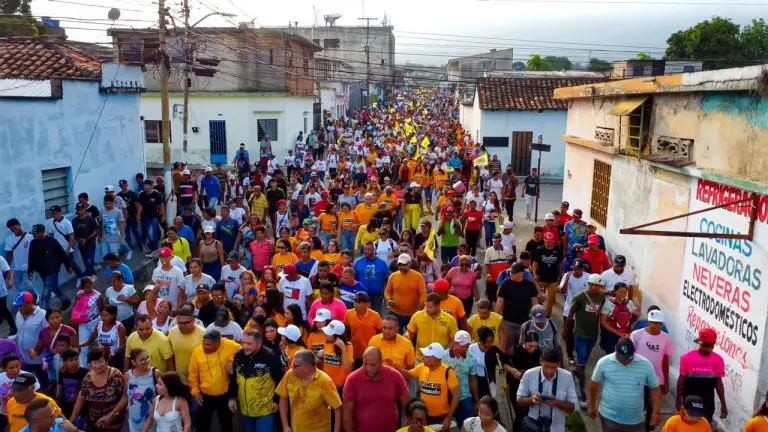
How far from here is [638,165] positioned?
35.0ft

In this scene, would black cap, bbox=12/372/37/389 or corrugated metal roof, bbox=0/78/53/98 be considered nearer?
black cap, bbox=12/372/37/389

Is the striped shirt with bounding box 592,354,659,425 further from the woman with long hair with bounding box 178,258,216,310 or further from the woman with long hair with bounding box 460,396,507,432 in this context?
the woman with long hair with bounding box 178,258,216,310

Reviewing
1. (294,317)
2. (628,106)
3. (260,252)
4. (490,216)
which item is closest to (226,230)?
(260,252)

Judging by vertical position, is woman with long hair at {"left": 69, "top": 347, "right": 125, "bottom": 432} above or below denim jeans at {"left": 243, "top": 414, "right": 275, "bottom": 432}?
above

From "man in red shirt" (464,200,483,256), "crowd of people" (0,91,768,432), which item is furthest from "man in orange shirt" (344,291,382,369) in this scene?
"man in red shirt" (464,200,483,256)

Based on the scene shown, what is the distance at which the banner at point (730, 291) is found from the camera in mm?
6895

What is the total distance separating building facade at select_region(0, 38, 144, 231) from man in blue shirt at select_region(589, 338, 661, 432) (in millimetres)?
10101

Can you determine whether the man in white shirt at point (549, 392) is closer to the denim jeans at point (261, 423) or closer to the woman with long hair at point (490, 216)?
the denim jeans at point (261, 423)

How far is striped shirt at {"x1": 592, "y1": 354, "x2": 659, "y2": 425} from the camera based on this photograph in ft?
19.9

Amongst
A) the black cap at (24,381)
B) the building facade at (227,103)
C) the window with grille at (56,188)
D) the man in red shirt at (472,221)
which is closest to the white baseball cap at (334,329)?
the black cap at (24,381)

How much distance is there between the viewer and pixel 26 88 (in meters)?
12.5

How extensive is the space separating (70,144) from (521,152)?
62.0 ft

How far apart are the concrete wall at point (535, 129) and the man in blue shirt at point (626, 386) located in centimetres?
2186

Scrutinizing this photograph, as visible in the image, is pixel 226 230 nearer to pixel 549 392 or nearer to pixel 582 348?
pixel 582 348
